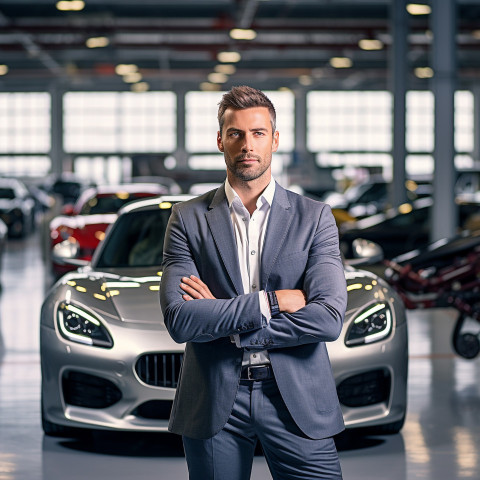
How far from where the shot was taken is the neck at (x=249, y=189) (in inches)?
120

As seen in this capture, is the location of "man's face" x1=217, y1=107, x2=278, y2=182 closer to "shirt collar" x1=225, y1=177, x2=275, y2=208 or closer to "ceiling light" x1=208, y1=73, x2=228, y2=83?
"shirt collar" x1=225, y1=177, x2=275, y2=208

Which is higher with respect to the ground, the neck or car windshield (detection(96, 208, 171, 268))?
the neck

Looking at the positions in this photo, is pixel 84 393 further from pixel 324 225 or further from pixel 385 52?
pixel 385 52

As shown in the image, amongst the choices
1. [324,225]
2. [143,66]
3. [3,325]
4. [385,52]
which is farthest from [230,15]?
[324,225]

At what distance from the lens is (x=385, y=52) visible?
116 feet

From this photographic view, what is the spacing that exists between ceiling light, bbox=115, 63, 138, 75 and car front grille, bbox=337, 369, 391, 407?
34336 millimetres

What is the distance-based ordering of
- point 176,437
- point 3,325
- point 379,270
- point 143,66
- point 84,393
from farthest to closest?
point 143,66 < point 379,270 < point 3,325 < point 176,437 < point 84,393

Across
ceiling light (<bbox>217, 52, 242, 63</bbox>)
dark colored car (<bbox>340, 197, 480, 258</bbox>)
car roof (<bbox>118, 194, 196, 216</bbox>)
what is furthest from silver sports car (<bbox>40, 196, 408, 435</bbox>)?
ceiling light (<bbox>217, 52, 242, 63</bbox>)

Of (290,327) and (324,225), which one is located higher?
(324,225)

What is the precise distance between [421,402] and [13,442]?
269cm

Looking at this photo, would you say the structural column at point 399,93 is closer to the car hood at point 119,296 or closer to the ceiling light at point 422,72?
the car hood at point 119,296

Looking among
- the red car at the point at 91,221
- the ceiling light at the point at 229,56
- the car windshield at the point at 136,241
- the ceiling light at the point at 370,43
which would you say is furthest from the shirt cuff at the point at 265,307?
the ceiling light at the point at 229,56

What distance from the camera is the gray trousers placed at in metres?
2.92

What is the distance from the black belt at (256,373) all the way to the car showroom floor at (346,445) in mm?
2210
